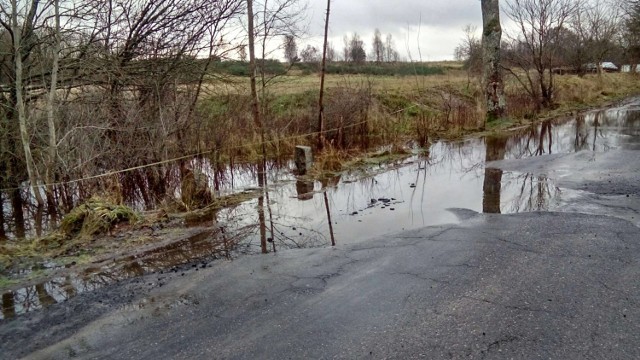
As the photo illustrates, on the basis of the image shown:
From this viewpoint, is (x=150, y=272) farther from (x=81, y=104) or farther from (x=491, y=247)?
(x=81, y=104)

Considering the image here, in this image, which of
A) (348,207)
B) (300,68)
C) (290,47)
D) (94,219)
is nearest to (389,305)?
(348,207)

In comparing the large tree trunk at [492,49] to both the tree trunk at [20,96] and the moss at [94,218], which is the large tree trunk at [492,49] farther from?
the tree trunk at [20,96]

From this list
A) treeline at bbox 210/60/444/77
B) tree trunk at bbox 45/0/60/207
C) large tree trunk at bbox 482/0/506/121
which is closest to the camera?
tree trunk at bbox 45/0/60/207

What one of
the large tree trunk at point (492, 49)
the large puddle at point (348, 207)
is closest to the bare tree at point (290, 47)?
the large puddle at point (348, 207)

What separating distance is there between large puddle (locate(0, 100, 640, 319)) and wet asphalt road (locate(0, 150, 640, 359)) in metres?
0.53

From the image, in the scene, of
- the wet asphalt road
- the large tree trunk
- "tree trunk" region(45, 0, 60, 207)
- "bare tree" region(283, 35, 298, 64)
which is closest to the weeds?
"tree trunk" region(45, 0, 60, 207)

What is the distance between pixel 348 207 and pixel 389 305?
13.1ft

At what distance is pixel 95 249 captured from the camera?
671 cm

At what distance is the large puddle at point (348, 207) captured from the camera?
5.96 metres

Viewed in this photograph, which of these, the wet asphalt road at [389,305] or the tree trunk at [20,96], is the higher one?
the tree trunk at [20,96]

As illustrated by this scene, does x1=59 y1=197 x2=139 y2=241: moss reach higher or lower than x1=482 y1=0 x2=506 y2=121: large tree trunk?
lower

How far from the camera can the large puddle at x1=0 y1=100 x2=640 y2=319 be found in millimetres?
5961

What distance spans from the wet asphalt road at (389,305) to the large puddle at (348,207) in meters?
0.53

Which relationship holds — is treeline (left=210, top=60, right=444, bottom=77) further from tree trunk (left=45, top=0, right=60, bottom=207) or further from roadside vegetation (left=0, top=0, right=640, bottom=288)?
tree trunk (left=45, top=0, right=60, bottom=207)
